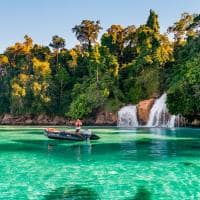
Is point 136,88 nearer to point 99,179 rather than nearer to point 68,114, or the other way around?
point 68,114

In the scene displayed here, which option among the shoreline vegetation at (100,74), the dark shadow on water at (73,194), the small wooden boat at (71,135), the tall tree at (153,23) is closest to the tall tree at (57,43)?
the shoreline vegetation at (100,74)

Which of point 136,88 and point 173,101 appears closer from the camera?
A: point 173,101

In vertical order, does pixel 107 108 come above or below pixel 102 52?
below

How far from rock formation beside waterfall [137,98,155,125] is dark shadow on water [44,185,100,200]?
42649mm

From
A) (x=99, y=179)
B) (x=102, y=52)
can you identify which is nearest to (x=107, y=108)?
(x=102, y=52)

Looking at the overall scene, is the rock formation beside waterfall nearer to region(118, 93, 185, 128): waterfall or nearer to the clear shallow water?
region(118, 93, 185, 128): waterfall

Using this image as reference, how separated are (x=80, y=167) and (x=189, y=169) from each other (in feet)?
16.2

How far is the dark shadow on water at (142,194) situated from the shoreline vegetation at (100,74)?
33960 millimetres

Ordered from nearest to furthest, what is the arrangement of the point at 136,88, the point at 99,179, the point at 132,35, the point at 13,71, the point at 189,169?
the point at 99,179
the point at 189,169
the point at 136,88
the point at 132,35
the point at 13,71

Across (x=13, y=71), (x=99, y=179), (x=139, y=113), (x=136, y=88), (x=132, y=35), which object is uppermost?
(x=132, y=35)

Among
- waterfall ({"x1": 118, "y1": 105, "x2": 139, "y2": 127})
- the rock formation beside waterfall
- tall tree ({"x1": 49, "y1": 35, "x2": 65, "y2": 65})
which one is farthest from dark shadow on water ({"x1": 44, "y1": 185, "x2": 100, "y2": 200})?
tall tree ({"x1": 49, "y1": 35, "x2": 65, "y2": 65})

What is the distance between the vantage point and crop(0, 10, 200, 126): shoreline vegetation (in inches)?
2140

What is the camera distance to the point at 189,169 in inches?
634

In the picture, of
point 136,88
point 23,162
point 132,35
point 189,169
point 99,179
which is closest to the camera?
point 99,179
